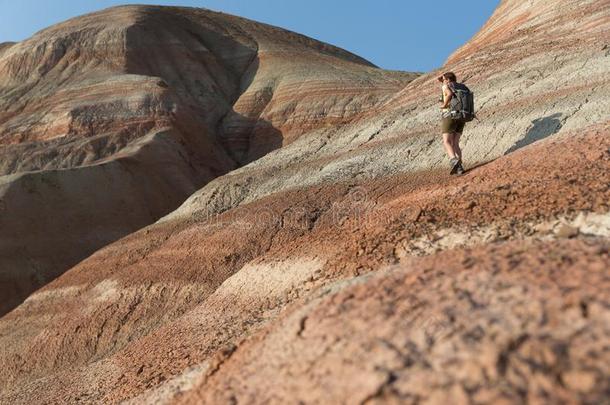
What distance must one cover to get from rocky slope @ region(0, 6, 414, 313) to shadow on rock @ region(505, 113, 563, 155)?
976 cm

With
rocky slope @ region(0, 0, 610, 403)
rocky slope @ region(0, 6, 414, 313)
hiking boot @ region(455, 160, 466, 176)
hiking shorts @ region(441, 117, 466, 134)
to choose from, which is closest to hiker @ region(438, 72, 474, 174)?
hiking shorts @ region(441, 117, 466, 134)

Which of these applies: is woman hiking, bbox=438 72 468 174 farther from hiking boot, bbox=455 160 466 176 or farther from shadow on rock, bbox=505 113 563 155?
shadow on rock, bbox=505 113 563 155

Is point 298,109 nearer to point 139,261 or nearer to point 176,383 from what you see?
point 139,261

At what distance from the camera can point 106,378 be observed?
5820 millimetres

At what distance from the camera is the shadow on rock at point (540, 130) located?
8402mm

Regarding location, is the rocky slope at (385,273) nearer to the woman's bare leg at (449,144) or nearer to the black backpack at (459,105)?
the woman's bare leg at (449,144)

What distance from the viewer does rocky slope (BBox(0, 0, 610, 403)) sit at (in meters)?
2.35

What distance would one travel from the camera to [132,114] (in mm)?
26984

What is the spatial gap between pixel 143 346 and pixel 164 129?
70.1 feet

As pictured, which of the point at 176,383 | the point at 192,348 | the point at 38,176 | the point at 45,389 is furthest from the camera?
the point at 38,176

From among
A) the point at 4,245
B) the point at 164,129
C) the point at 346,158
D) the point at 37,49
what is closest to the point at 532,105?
the point at 346,158

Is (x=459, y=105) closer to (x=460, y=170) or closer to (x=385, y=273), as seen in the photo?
(x=460, y=170)

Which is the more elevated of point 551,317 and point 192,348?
point 551,317

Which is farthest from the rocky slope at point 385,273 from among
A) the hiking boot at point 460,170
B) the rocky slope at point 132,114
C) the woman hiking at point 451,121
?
the rocky slope at point 132,114
